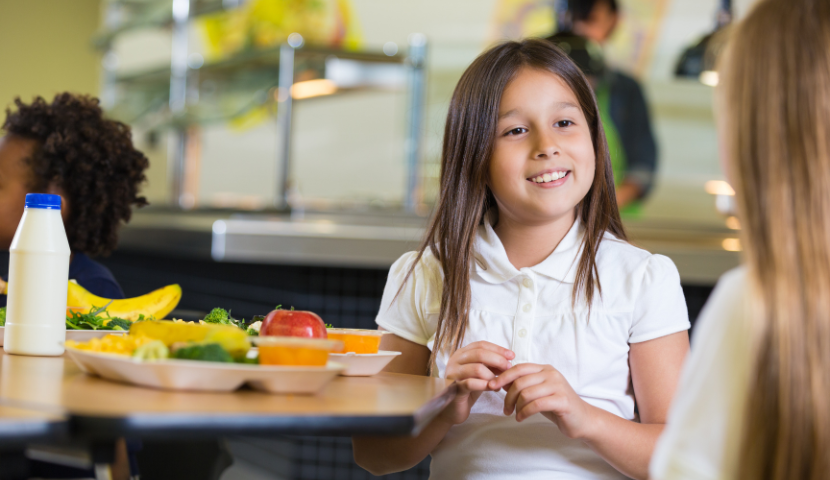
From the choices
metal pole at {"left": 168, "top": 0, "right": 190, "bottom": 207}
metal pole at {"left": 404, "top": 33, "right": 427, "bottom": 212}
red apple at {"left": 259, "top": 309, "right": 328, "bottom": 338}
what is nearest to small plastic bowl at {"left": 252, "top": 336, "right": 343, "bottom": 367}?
red apple at {"left": 259, "top": 309, "right": 328, "bottom": 338}

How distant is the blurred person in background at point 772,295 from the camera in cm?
66

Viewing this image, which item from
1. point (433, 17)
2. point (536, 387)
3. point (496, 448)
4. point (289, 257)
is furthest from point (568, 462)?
point (433, 17)

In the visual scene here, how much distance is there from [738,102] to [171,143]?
640 cm

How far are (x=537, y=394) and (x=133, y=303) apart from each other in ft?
2.29

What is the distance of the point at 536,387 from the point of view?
1.01 metres

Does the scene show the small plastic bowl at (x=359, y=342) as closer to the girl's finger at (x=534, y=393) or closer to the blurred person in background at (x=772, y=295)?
the girl's finger at (x=534, y=393)

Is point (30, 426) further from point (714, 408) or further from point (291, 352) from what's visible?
point (714, 408)

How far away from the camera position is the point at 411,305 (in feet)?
4.67

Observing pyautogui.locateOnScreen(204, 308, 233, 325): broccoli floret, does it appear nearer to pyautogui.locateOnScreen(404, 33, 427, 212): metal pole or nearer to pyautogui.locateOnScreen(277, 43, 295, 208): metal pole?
pyautogui.locateOnScreen(277, 43, 295, 208): metal pole

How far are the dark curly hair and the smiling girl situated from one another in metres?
0.77

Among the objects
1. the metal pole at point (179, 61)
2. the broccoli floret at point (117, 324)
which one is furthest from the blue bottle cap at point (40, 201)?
the metal pole at point (179, 61)

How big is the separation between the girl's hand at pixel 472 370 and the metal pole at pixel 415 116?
2.54 meters

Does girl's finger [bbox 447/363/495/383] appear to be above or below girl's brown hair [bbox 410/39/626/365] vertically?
below

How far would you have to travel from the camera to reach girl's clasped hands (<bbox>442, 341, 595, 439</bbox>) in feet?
3.32
